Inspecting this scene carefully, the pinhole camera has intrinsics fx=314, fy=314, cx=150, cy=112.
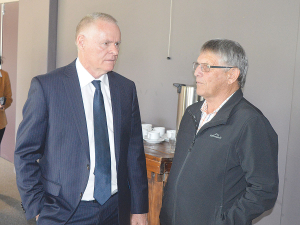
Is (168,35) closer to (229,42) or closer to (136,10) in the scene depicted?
(136,10)

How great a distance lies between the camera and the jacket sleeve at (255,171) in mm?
1416

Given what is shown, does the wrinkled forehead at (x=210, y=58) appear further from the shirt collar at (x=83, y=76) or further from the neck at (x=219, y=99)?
the shirt collar at (x=83, y=76)

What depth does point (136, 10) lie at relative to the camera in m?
3.43

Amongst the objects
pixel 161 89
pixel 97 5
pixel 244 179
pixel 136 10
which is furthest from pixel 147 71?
pixel 244 179

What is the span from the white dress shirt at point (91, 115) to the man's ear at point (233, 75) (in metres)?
0.64

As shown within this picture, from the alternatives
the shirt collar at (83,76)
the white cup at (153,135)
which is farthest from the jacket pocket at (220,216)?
the white cup at (153,135)

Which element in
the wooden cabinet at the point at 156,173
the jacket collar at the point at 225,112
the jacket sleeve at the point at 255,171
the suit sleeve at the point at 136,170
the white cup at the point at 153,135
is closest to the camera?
the jacket sleeve at the point at 255,171

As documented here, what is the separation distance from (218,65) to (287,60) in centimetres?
86

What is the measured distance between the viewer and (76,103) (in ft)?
4.87

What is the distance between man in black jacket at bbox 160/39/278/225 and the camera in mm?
1432

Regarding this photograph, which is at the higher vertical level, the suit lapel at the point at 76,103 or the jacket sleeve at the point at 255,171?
the suit lapel at the point at 76,103

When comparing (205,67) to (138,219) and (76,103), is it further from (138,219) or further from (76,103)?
(138,219)

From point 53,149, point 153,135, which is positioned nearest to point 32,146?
point 53,149

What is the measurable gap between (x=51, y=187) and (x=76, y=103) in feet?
1.34
